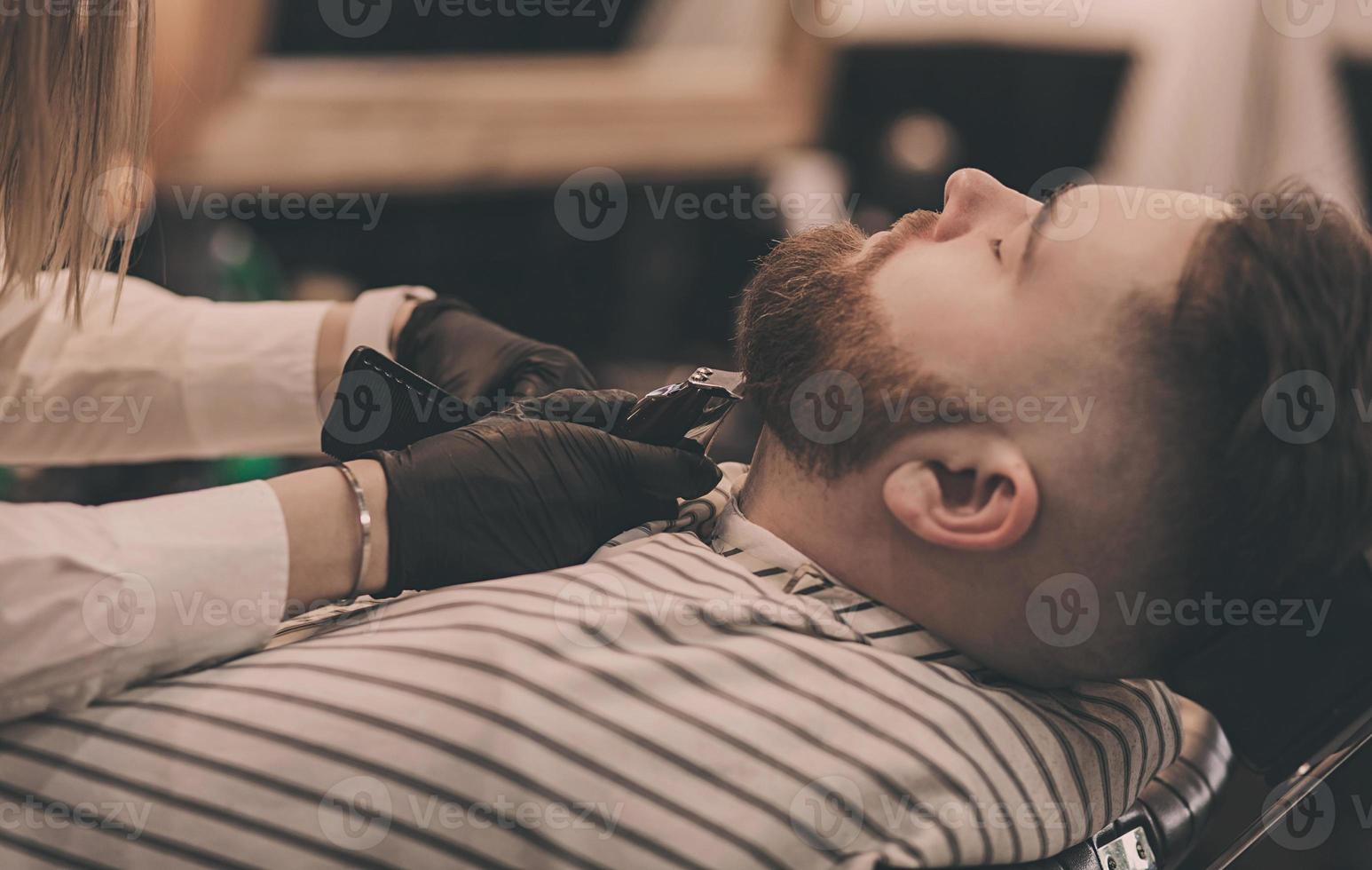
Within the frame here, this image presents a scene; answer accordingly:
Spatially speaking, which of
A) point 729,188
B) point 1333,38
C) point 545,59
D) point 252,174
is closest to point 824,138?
point 729,188

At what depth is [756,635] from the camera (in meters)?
0.83

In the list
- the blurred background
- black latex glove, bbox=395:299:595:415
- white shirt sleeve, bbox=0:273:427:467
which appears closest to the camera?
black latex glove, bbox=395:299:595:415

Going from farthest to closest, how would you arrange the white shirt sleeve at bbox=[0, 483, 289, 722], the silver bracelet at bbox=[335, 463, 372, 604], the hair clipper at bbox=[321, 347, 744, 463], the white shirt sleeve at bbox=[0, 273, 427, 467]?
the white shirt sleeve at bbox=[0, 273, 427, 467], the hair clipper at bbox=[321, 347, 744, 463], the silver bracelet at bbox=[335, 463, 372, 604], the white shirt sleeve at bbox=[0, 483, 289, 722]

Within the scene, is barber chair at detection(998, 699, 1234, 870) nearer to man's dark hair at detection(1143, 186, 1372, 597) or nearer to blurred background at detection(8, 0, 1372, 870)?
man's dark hair at detection(1143, 186, 1372, 597)

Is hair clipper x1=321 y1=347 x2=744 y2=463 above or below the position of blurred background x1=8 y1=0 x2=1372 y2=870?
below

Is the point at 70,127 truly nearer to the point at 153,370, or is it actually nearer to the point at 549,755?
the point at 153,370

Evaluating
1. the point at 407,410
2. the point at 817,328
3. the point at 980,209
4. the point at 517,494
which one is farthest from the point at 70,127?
the point at 980,209

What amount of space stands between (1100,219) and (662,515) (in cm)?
47

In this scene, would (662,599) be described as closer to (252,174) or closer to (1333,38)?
(252,174)

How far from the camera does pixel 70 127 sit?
99 cm

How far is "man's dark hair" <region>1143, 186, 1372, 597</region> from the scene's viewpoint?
2.63 feet

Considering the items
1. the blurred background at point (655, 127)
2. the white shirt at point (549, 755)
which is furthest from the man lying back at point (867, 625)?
the blurred background at point (655, 127)

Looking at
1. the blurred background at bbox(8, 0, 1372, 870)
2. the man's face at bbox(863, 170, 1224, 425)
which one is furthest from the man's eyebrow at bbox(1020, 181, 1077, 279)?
the blurred background at bbox(8, 0, 1372, 870)

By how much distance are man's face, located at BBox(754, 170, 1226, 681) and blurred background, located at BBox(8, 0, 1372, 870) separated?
1619mm
